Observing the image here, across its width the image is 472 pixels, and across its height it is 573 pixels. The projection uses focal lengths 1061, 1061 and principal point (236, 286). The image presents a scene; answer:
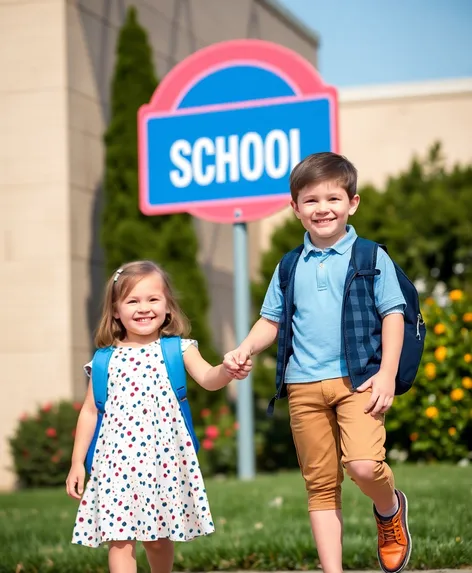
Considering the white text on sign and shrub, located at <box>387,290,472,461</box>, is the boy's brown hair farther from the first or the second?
shrub, located at <box>387,290,472,461</box>

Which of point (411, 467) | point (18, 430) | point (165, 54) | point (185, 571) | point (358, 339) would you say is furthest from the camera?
point (165, 54)

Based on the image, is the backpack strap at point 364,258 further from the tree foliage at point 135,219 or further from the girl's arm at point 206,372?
the tree foliage at point 135,219

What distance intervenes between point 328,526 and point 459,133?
36.7 ft

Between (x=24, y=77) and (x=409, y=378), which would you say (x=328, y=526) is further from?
(x=24, y=77)

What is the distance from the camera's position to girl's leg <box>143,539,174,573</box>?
156 inches

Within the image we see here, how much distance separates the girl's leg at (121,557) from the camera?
3.88 meters

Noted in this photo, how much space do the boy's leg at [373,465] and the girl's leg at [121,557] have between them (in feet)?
2.82

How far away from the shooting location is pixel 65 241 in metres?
10.9

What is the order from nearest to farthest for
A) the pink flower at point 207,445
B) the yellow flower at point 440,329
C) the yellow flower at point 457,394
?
the yellow flower at point 457,394 < the yellow flower at point 440,329 < the pink flower at point 207,445

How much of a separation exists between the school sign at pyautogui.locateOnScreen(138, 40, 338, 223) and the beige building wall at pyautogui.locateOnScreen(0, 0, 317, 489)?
6.79 ft

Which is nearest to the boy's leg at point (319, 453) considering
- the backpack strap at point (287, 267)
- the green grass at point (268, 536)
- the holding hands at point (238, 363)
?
A: the holding hands at point (238, 363)

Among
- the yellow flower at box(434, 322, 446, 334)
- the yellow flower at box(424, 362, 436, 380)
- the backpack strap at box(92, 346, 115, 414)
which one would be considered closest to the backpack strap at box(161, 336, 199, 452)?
the backpack strap at box(92, 346, 115, 414)

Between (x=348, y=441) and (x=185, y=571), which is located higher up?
(x=348, y=441)

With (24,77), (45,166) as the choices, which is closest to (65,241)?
(45,166)
